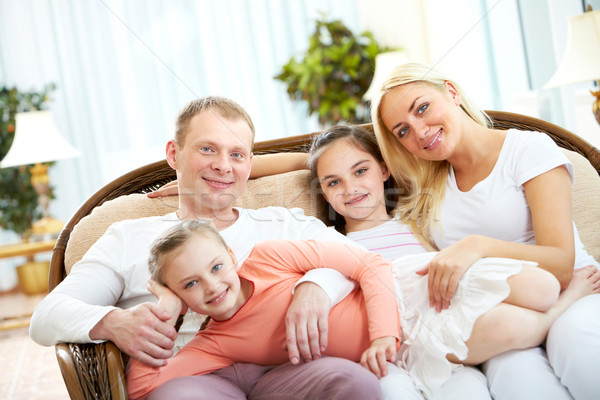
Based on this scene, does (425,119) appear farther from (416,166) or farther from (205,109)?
(205,109)

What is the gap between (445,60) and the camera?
426cm

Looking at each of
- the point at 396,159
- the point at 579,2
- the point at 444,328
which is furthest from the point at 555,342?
the point at 579,2

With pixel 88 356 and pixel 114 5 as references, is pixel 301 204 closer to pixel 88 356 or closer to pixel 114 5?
pixel 88 356

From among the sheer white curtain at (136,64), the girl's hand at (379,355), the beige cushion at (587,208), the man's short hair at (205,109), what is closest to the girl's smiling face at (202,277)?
the girl's hand at (379,355)

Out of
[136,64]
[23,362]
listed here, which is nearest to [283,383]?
[23,362]

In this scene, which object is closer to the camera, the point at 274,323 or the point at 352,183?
the point at 274,323

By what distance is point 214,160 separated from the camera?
1.52 m

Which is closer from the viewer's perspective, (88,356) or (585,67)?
(88,356)

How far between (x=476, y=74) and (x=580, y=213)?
2624mm

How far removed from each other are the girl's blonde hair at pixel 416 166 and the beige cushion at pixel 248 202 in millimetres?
277

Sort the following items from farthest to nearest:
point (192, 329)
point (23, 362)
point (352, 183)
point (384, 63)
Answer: point (384, 63), point (23, 362), point (352, 183), point (192, 329)

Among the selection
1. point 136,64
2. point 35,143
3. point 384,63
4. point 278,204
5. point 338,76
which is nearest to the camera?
point 278,204

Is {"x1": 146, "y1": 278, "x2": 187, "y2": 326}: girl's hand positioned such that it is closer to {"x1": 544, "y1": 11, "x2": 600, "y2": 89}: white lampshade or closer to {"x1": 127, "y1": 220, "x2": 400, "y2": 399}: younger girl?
{"x1": 127, "y1": 220, "x2": 400, "y2": 399}: younger girl

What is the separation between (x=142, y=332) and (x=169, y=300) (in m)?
0.09
